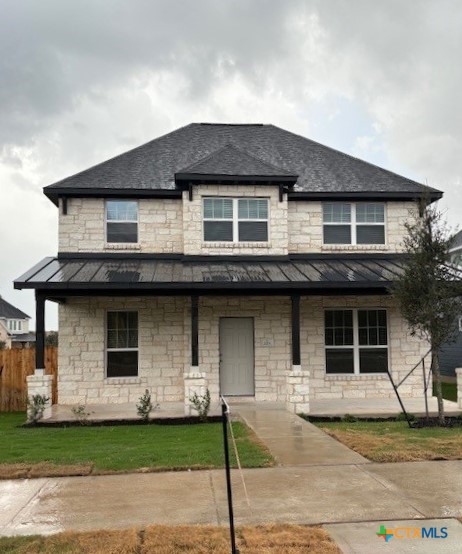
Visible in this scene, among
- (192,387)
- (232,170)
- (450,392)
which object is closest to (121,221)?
(232,170)

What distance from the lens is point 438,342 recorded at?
11.0m

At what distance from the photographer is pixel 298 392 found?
1232 centimetres

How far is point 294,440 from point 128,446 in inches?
113

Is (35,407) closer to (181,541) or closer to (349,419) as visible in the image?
(349,419)

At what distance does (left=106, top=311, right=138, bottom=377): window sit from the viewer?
14445mm

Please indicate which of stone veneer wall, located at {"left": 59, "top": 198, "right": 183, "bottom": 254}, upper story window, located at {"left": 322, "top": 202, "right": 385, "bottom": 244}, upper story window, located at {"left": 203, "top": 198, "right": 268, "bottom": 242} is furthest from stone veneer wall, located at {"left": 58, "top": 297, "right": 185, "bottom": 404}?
upper story window, located at {"left": 322, "top": 202, "right": 385, "bottom": 244}

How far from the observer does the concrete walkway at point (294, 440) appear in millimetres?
7906

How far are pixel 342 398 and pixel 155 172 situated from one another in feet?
27.6

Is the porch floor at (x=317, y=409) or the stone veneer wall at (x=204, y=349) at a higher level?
the stone veneer wall at (x=204, y=349)

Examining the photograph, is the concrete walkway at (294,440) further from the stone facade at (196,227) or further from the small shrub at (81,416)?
the stone facade at (196,227)

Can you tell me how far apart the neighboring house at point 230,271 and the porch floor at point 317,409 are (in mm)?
489

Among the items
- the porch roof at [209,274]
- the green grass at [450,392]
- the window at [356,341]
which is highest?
the porch roof at [209,274]

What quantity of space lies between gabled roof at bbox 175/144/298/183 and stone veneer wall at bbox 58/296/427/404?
10.7 feet

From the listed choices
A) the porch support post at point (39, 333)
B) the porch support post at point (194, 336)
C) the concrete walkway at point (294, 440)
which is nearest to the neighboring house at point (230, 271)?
the porch support post at point (194, 336)
